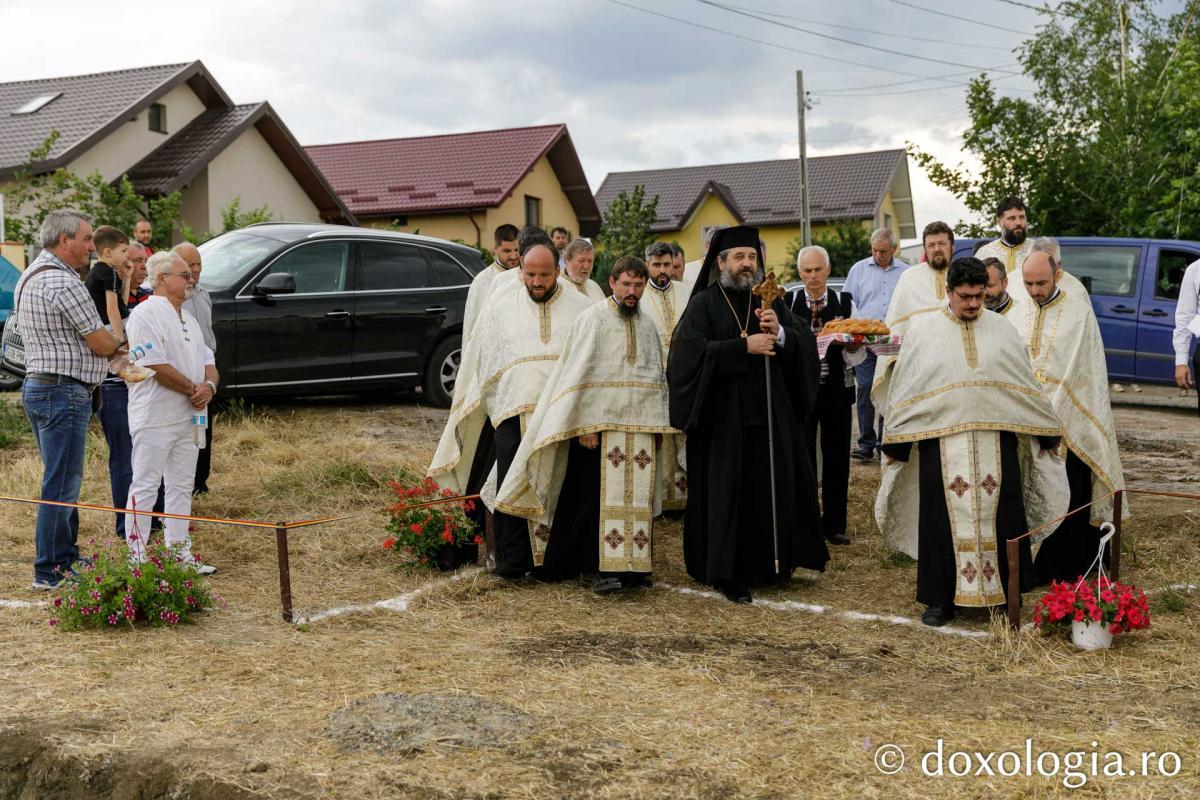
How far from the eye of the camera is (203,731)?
15.8 ft

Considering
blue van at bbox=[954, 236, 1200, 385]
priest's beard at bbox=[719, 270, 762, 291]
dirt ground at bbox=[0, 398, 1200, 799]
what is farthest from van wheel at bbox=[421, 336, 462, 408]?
blue van at bbox=[954, 236, 1200, 385]

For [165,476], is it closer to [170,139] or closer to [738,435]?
[738,435]

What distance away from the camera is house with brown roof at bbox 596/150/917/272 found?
4325 cm

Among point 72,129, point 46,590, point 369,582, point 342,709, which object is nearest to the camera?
point 342,709

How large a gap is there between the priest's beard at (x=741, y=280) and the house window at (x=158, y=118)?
826 inches

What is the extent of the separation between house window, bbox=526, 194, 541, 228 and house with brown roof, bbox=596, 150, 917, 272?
8.95 meters

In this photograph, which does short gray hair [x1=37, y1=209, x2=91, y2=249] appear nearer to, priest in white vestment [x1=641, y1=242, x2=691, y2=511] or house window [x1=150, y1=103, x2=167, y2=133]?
priest in white vestment [x1=641, y1=242, x2=691, y2=511]

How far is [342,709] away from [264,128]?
23753 mm

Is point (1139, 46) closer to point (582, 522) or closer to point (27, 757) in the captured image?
point (582, 522)

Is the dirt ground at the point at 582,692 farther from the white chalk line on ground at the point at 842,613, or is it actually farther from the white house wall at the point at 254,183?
the white house wall at the point at 254,183

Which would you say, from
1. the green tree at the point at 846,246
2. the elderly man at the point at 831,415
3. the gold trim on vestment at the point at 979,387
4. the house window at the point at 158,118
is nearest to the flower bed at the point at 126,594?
the gold trim on vestment at the point at 979,387

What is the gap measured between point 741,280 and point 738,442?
0.90 m

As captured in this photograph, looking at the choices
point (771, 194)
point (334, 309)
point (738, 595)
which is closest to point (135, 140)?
point (334, 309)

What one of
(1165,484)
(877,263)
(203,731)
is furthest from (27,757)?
(1165,484)
